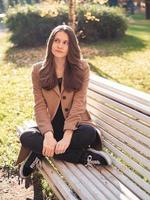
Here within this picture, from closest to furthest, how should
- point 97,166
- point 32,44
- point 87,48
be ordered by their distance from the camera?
point 97,166 → point 87,48 → point 32,44

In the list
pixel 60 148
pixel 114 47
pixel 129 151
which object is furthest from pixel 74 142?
pixel 114 47

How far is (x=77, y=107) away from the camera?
4.57 m

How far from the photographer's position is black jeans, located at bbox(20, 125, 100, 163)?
4.37 metres

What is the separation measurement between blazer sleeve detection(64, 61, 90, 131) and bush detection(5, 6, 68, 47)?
12125 millimetres

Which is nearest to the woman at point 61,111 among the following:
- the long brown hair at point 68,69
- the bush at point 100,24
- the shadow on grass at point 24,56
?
the long brown hair at point 68,69

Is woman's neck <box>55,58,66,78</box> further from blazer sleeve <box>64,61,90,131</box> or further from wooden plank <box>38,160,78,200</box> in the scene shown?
wooden plank <box>38,160,78,200</box>

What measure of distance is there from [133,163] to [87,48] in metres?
11.9

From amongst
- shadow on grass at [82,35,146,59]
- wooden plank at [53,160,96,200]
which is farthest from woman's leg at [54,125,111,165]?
shadow on grass at [82,35,146,59]

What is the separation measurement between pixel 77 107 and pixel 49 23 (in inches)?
489

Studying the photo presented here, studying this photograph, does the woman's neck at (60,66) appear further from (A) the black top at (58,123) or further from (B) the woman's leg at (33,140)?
(B) the woman's leg at (33,140)

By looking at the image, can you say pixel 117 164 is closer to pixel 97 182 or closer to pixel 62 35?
pixel 97 182

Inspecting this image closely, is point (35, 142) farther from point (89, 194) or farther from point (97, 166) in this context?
point (89, 194)

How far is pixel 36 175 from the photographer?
5.15 meters

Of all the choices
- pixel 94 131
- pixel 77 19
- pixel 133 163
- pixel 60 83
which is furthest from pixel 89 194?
pixel 77 19
